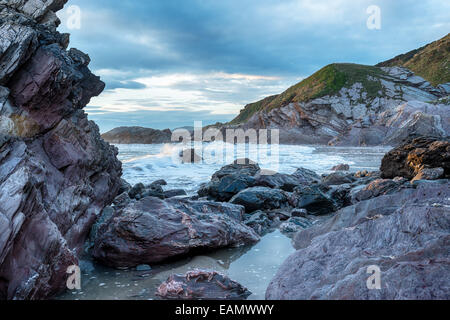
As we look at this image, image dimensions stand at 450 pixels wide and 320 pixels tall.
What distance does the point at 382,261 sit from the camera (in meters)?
2.98

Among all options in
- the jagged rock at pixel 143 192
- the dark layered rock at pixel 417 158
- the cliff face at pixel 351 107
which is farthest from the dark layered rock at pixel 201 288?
the cliff face at pixel 351 107

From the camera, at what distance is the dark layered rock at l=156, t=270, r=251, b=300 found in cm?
367

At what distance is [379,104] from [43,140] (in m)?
61.2

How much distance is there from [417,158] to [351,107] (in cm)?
5390

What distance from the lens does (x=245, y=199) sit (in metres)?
8.23

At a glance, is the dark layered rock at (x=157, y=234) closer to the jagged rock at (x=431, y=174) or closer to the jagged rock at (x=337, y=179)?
the jagged rock at (x=431, y=174)

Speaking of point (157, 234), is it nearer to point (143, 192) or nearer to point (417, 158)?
point (143, 192)

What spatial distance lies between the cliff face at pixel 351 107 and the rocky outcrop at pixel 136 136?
16402 mm

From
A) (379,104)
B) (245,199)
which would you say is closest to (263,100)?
(379,104)

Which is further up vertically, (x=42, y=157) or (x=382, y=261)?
(x=42, y=157)

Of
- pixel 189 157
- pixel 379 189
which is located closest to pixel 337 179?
pixel 379 189

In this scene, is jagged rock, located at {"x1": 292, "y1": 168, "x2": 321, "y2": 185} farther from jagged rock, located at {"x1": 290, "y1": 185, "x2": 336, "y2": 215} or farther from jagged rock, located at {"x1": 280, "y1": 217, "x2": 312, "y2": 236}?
jagged rock, located at {"x1": 280, "y1": 217, "x2": 312, "y2": 236}
